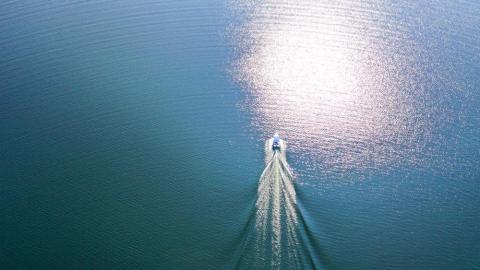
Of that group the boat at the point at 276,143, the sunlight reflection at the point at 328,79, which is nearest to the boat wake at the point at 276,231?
the boat at the point at 276,143

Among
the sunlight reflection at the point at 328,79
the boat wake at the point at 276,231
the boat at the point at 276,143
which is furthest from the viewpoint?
the sunlight reflection at the point at 328,79

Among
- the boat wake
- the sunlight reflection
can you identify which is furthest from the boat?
the boat wake

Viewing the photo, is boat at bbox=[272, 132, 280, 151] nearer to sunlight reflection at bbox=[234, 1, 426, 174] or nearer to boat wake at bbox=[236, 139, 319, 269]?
sunlight reflection at bbox=[234, 1, 426, 174]

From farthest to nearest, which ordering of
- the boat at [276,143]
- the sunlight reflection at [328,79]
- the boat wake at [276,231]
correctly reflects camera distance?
the sunlight reflection at [328,79] → the boat at [276,143] → the boat wake at [276,231]

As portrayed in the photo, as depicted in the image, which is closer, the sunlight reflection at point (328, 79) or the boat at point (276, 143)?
the boat at point (276, 143)

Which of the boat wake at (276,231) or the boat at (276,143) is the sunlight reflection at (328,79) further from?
the boat wake at (276,231)

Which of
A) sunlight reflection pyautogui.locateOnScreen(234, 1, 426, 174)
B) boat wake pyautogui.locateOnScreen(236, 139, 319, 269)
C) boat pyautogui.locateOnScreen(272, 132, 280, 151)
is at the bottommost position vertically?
boat wake pyautogui.locateOnScreen(236, 139, 319, 269)

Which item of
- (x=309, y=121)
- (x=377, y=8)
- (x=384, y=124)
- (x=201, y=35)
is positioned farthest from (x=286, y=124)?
(x=377, y=8)

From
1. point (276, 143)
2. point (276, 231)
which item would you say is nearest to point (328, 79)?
point (276, 143)

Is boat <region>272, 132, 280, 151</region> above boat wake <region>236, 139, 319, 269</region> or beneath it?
above
